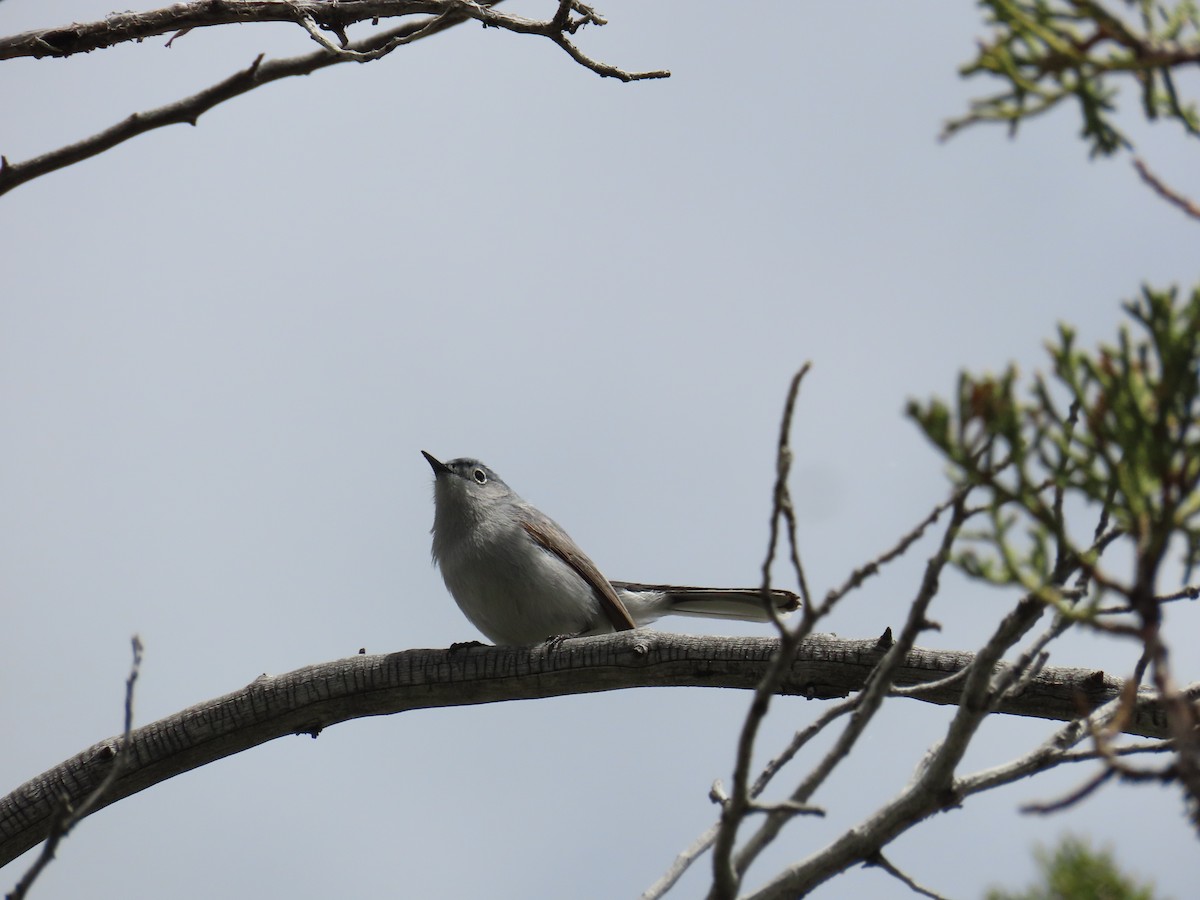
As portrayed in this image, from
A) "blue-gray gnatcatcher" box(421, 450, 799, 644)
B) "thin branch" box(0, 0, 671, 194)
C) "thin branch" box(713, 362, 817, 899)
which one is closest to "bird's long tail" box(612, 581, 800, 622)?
"blue-gray gnatcatcher" box(421, 450, 799, 644)

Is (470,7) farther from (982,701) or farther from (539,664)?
(982,701)

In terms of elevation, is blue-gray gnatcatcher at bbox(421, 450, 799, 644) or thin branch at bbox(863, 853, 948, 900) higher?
blue-gray gnatcatcher at bbox(421, 450, 799, 644)

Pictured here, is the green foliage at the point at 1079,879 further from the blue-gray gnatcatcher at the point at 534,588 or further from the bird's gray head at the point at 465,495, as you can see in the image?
the bird's gray head at the point at 465,495

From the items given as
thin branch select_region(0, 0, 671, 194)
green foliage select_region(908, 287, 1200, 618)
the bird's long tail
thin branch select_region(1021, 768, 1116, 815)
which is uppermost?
thin branch select_region(0, 0, 671, 194)

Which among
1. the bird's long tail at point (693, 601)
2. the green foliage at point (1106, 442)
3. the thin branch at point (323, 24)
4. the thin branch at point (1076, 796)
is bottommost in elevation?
the thin branch at point (1076, 796)

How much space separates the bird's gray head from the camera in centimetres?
812

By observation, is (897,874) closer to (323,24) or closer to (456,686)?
(456,686)

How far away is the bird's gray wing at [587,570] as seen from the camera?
7.58 m

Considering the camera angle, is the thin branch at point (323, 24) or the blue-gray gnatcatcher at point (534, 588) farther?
the blue-gray gnatcatcher at point (534, 588)

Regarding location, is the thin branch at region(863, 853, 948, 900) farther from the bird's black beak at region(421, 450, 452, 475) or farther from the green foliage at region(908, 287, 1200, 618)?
the bird's black beak at region(421, 450, 452, 475)

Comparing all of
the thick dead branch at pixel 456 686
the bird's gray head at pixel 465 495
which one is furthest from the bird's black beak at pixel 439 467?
the thick dead branch at pixel 456 686

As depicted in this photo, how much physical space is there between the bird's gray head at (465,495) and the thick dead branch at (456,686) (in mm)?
2841

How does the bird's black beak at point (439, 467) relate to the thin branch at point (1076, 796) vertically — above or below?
above

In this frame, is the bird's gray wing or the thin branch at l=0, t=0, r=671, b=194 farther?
the bird's gray wing
